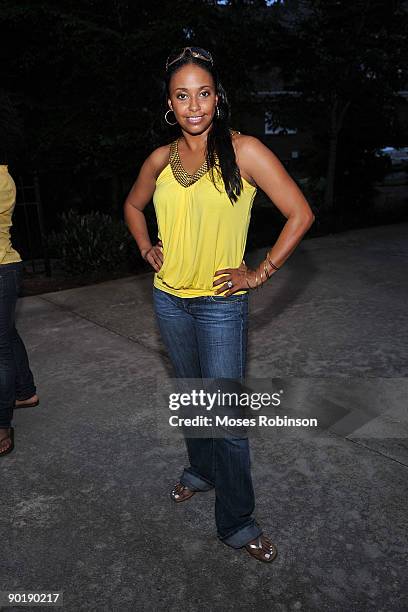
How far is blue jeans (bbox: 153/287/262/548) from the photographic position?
2176mm

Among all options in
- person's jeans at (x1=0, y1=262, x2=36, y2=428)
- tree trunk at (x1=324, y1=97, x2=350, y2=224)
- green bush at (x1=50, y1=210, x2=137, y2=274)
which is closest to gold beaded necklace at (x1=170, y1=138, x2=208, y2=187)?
person's jeans at (x1=0, y1=262, x2=36, y2=428)

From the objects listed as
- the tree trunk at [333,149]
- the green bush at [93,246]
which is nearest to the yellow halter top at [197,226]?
the green bush at [93,246]

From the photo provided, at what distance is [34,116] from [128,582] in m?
8.01

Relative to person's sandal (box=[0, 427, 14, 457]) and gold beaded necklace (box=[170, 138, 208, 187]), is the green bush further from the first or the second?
gold beaded necklace (box=[170, 138, 208, 187])

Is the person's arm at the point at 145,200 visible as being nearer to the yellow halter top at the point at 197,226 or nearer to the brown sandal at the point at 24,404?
the yellow halter top at the point at 197,226

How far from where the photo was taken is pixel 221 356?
85.5 inches

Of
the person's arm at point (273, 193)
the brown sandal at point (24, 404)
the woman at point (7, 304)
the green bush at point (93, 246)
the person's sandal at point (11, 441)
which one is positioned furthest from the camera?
the green bush at point (93, 246)

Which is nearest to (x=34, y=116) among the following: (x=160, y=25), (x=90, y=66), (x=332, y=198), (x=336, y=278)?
(x=90, y=66)

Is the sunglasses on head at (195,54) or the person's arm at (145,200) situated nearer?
the sunglasses on head at (195,54)

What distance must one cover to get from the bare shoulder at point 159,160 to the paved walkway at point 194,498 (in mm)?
1611

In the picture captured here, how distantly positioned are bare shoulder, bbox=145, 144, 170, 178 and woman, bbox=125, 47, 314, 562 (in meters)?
0.04

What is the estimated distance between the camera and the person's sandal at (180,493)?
8.91 feet

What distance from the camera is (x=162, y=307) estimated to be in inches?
91.7

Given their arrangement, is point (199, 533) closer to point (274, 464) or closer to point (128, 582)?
point (128, 582)
